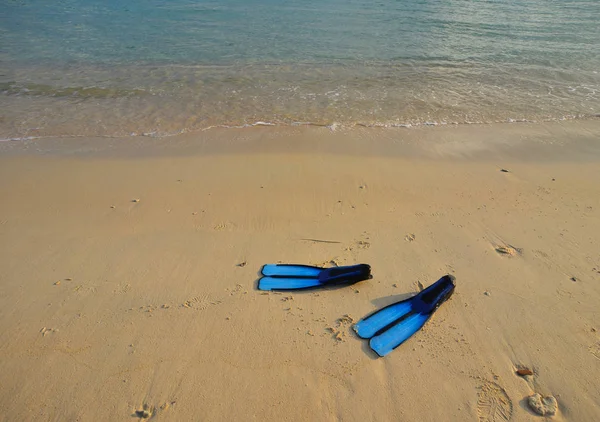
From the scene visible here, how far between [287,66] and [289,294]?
27.9ft

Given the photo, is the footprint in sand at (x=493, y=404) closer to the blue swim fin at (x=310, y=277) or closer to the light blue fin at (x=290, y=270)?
the blue swim fin at (x=310, y=277)

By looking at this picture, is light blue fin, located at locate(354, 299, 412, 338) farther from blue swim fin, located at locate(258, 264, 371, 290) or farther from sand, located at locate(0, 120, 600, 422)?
blue swim fin, located at locate(258, 264, 371, 290)

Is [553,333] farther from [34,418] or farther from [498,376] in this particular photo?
[34,418]

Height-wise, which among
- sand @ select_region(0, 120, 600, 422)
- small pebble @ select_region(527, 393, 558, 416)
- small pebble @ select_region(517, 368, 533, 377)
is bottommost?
sand @ select_region(0, 120, 600, 422)

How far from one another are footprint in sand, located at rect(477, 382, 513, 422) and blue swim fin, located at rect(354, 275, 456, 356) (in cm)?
67

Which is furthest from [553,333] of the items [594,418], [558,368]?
[594,418]

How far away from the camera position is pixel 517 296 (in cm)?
364

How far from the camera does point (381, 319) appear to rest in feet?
11.2

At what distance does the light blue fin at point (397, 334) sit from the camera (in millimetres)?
3156

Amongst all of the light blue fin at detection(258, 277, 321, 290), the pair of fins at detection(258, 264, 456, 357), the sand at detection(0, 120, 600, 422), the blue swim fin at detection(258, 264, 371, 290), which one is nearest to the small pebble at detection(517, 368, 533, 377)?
the sand at detection(0, 120, 600, 422)

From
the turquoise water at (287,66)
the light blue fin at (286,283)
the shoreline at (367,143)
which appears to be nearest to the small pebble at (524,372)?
the light blue fin at (286,283)

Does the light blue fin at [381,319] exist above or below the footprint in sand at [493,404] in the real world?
below

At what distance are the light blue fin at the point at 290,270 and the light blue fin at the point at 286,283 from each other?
0.07 metres

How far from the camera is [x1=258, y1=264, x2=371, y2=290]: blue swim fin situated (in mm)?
3725
